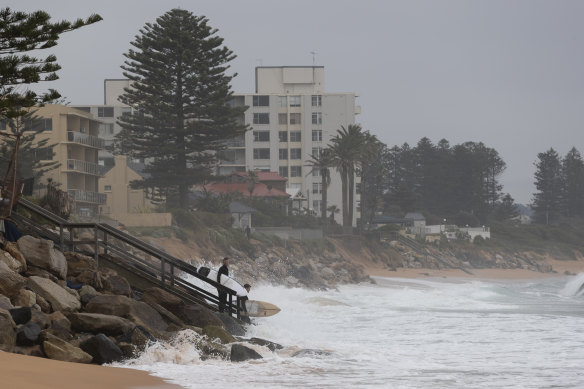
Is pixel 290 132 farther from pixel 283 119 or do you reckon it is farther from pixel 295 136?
pixel 283 119

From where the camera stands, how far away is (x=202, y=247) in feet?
181

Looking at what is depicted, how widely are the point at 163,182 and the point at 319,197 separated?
1860 inches

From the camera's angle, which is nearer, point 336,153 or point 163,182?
point 163,182

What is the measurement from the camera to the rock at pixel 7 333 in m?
13.6

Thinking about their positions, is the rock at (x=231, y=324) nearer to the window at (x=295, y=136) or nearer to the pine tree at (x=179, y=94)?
the pine tree at (x=179, y=94)

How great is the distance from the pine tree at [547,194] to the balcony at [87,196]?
8659 centimetres

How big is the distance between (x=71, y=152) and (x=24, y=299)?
49.6 metres

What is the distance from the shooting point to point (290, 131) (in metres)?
109

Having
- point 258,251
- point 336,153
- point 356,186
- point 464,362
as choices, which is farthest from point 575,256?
point 464,362

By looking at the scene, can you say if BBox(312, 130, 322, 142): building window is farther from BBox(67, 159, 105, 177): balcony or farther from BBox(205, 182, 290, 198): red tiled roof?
BBox(67, 159, 105, 177): balcony

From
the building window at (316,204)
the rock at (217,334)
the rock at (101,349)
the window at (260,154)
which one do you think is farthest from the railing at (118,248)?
the window at (260,154)

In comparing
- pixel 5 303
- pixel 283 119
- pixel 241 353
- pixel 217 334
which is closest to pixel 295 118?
Result: pixel 283 119

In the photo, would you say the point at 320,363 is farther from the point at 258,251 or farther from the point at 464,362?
the point at 258,251

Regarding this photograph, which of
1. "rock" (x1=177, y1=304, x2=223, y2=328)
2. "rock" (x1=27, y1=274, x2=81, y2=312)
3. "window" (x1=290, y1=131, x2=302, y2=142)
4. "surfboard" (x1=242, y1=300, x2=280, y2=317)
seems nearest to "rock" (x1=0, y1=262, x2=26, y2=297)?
"rock" (x1=27, y1=274, x2=81, y2=312)
